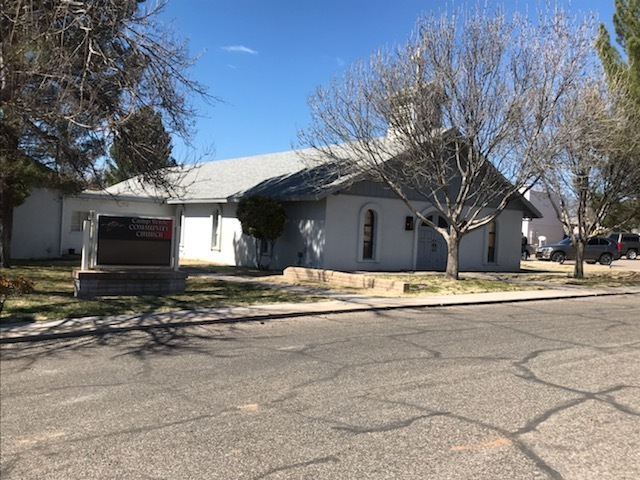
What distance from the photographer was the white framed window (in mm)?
27641

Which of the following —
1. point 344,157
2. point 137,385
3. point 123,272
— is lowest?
point 137,385

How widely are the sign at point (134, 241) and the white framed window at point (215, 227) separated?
13.2m

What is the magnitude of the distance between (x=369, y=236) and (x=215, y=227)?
812 centimetres

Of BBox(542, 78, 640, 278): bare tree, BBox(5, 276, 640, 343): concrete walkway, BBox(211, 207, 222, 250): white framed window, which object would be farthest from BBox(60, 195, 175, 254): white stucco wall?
BBox(542, 78, 640, 278): bare tree

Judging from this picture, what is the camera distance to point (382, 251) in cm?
Result: 2405

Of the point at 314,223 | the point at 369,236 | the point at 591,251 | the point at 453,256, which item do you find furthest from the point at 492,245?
the point at 591,251

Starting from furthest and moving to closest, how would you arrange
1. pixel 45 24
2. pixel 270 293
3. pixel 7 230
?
pixel 7 230, pixel 270 293, pixel 45 24

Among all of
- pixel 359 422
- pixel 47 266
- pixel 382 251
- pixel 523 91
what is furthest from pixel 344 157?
pixel 359 422

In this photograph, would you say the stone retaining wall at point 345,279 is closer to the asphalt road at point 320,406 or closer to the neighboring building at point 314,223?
the neighboring building at point 314,223

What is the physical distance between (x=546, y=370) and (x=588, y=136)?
1354 centimetres

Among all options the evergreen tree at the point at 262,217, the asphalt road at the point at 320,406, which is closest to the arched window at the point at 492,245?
the evergreen tree at the point at 262,217

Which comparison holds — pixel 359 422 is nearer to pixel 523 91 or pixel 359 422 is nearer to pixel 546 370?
pixel 546 370

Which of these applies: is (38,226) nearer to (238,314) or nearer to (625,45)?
(238,314)

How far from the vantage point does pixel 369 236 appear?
78.6 feet
